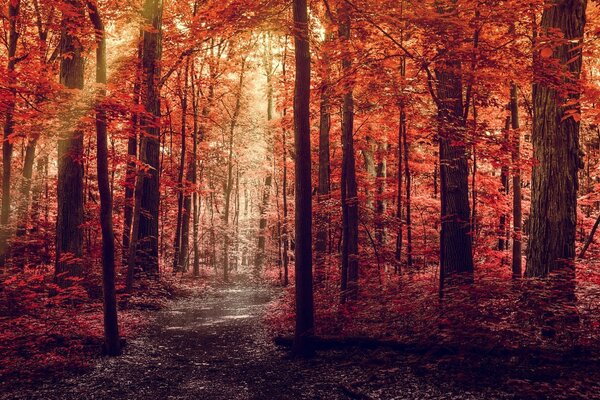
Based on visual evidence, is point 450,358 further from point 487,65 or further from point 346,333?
point 487,65

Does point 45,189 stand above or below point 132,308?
above

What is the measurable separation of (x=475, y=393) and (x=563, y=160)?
15.0ft

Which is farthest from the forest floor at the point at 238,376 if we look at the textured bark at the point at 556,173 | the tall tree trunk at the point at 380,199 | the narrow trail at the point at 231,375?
the tall tree trunk at the point at 380,199

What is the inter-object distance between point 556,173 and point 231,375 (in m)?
6.91

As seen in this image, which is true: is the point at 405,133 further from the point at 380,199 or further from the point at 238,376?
Answer: the point at 238,376

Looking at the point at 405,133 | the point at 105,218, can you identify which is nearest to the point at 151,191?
the point at 105,218

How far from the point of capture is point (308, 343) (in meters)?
7.73

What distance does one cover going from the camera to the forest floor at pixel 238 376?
5762 millimetres

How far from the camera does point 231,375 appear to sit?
698 centimetres

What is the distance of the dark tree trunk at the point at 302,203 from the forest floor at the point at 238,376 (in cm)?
62

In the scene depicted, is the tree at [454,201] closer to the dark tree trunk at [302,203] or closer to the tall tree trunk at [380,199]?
the tall tree trunk at [380,199]

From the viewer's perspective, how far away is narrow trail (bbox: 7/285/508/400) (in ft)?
19.2

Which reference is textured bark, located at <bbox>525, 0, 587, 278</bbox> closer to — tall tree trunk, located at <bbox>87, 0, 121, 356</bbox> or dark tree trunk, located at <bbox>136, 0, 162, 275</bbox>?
tall tree trunk, located at <bbox>87, 0, 121, 356</bbox>

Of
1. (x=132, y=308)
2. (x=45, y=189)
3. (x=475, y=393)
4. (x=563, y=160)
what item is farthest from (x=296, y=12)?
(x=45, y=189)
